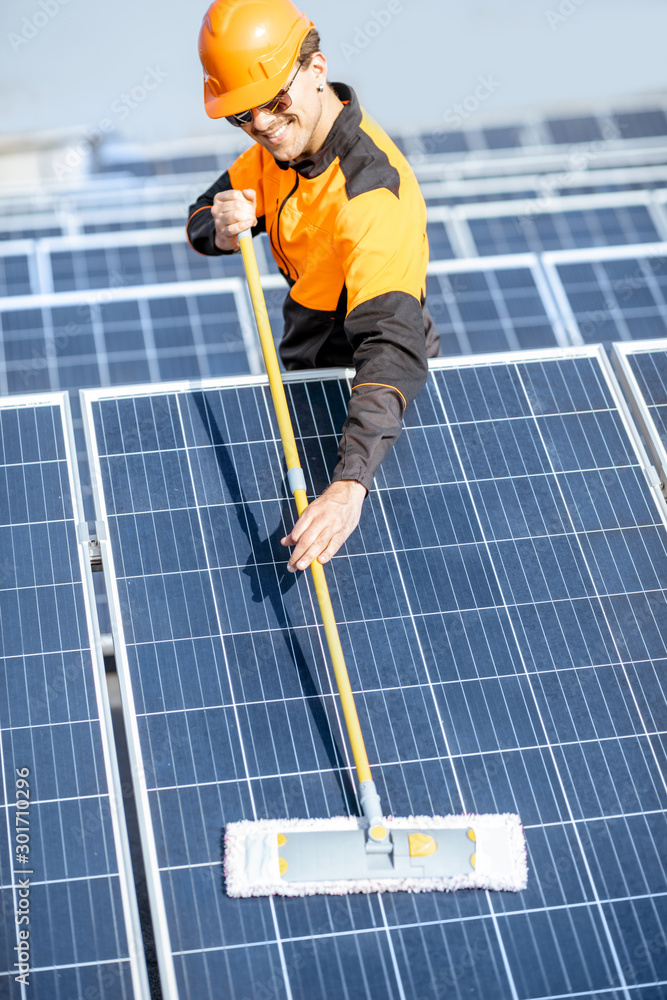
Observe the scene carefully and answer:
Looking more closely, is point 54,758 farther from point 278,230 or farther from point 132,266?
point 132,266

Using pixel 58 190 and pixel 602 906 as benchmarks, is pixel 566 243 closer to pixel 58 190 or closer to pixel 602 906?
pixel 58 190

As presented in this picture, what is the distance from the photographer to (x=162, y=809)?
230 centimetres

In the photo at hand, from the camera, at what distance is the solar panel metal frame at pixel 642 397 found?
3.01 m

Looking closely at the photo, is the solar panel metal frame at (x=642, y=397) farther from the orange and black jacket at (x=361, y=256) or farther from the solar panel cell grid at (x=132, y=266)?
the solar panel cell grid at (x=132, y=266)

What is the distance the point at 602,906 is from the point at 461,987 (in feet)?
1.28

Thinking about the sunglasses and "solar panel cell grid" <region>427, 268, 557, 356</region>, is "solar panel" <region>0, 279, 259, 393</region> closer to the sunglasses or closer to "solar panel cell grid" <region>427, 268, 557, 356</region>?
"solar panel cell grid" <region>427, 268, 557, 356</region>

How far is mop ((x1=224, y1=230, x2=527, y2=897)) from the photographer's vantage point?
2.22 m

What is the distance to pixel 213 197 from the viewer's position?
11.4 feet

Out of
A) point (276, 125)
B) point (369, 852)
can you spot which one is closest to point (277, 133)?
point (276, 125)

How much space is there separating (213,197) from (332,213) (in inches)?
28.7

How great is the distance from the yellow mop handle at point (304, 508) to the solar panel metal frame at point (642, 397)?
1136 mm

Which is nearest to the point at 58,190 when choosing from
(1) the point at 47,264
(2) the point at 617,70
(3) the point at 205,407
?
(1) the point at 47,264

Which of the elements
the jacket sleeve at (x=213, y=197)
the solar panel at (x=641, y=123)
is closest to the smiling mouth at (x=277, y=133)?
the jacket sleeve at (x=213, y=197)

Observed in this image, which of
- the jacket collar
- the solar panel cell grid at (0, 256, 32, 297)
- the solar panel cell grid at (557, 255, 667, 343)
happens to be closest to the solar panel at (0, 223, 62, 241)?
the solar panel cell grid at (0, 256, 32, 297)
